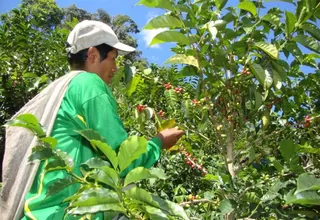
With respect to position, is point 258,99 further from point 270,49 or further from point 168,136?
point 168,136

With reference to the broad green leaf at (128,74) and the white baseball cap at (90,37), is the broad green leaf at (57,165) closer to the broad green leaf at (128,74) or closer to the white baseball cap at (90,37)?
the white baseball cap at (90,37)

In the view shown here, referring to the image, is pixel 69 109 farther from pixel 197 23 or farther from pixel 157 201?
pixel 197 23

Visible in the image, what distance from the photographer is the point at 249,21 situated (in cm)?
187

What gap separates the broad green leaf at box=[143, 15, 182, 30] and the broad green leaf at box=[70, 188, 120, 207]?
2.93ft

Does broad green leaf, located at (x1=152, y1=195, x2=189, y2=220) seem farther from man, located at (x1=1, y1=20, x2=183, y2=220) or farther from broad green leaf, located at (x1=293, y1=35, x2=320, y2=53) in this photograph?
broad green leaf, located at (x1=293, y1=35, x2=320, y2=53)

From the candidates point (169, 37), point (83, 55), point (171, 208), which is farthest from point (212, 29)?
point (171, 208)

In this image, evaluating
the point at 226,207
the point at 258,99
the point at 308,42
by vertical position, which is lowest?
the point at 226,207

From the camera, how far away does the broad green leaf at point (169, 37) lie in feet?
5.69

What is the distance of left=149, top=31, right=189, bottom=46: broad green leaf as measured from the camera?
173cm

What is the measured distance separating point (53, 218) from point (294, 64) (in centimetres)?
142

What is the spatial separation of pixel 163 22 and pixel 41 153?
883 millimetres

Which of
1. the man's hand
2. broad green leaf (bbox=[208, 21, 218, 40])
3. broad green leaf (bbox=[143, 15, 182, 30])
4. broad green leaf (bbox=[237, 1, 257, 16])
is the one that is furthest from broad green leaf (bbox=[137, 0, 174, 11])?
the man's hand

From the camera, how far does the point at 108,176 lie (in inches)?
39.7

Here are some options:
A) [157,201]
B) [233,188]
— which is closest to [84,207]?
[157,201]
